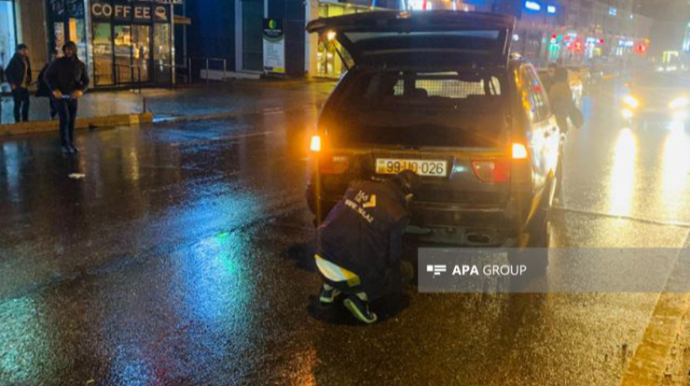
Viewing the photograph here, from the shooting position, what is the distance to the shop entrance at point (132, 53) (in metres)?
22.8

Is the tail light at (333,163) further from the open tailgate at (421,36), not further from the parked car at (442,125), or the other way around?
the open tailgate at (421,36)

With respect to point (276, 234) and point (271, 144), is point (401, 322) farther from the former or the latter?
point (271, 144)

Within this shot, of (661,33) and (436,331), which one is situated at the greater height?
(661,33)

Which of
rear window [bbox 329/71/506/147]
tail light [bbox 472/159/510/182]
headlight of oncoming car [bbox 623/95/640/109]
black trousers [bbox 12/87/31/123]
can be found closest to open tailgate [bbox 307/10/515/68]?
rear window [bbox 329/71/506/147]

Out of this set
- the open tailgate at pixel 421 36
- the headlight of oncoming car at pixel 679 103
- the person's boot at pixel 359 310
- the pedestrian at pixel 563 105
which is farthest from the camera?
the headlight of oncoming car at pixel 679 103

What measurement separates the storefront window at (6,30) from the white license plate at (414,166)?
20769mm

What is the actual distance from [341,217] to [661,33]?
95720 mm

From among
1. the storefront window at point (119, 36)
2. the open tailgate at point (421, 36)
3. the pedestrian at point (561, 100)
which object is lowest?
the pedestrian at point (561, 100)

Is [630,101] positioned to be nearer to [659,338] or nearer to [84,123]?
[84,123]

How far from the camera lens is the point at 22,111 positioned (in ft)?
45.4

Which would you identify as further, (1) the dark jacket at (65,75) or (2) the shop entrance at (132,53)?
(2) the shop entrance at (132,53)

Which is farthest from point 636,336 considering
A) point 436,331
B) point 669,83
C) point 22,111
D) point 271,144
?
point 669,83

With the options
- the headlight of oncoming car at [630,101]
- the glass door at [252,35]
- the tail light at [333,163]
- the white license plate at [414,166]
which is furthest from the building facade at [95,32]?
the white license plate at [414,166]

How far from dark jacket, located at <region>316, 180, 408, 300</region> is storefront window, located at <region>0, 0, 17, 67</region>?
69.6 ft
